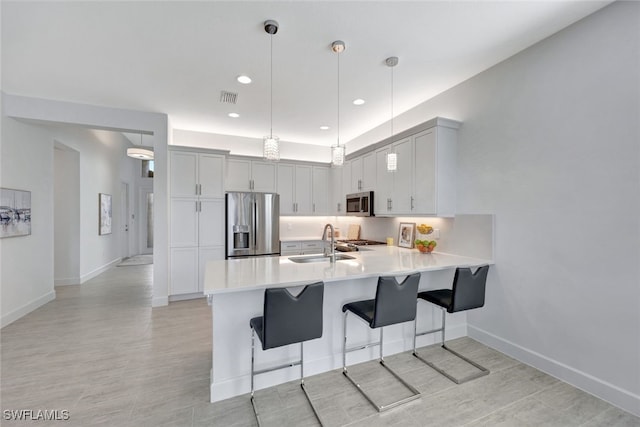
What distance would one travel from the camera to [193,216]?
175 inches

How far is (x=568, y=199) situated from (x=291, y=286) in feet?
7.76

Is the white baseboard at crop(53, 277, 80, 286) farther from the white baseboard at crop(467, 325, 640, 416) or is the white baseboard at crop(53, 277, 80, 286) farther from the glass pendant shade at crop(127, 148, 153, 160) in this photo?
the white baseboard at crop(467, 325, 640, 416)

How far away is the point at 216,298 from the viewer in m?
2.10

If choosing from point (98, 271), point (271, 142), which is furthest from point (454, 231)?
point (98, 271)

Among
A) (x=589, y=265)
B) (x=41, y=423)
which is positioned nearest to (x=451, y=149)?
(x=589, y=265)

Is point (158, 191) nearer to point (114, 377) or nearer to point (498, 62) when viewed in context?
point (114, 377)

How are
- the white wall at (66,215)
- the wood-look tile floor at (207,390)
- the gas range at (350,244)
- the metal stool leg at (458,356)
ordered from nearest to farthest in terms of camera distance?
the wood-look tile floor at (207,390)
the metal stool leg at (458,356)
the gas range at (350,244)
the white wall at (66,215)

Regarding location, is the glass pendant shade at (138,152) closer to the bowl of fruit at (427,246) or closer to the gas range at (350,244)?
the gas range at (350,244)

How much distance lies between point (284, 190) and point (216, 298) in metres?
3.44

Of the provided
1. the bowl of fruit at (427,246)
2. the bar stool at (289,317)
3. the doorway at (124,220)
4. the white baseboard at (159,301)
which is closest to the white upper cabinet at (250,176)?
the white baseboard at (159,301)

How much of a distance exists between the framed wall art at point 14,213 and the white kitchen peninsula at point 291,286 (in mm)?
3024

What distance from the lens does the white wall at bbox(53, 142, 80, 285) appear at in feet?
17.1

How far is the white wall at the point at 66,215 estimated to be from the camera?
522cm

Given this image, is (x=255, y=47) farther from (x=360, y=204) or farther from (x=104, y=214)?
(x=104, y=214)
